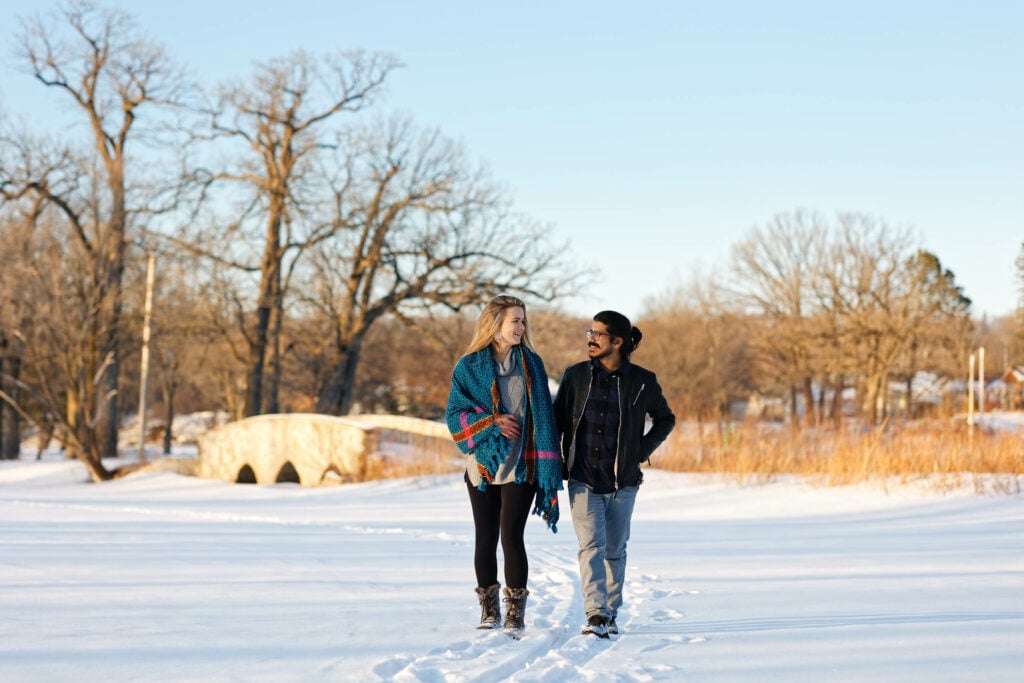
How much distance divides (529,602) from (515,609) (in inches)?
42.4

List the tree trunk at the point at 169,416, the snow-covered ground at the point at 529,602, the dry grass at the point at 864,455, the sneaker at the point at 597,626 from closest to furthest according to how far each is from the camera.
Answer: the snow-covered ground at the point at 529,602 → the sneaker at the point at 597,626 → the dry grass at the point at 864,455 → the tree trunk at the point at 169,416

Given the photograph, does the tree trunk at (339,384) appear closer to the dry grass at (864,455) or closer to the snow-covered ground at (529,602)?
the dry grass at (864,455)

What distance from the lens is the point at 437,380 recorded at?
151ft

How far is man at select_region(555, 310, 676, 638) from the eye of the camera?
5.45 meters

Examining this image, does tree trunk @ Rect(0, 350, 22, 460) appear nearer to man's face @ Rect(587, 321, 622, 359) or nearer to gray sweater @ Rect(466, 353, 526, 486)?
gray sweater @ Rect(466, 353, 526, 486)

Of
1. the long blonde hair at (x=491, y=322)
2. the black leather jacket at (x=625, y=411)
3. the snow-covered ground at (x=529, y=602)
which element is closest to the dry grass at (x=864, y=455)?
the snow-covered ground at (x=529, y=602)

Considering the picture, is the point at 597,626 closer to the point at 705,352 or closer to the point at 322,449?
the point at 322,449

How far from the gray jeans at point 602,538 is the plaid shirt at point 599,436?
7cm

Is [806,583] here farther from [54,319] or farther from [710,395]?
[710,395]

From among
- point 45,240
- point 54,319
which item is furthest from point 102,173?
point 54,319

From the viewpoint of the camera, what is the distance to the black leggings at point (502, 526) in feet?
17.7

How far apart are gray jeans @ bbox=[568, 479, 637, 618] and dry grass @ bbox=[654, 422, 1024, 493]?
7097mm

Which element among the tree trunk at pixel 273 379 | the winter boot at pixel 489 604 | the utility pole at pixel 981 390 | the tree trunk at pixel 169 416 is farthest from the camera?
the tree trunk at pixel 169 416

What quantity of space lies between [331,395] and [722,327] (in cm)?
2907
